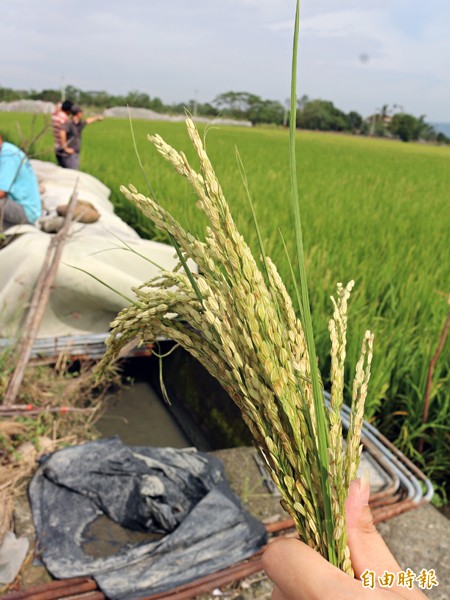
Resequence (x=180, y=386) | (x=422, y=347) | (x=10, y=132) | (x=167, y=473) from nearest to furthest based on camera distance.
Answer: (x=167, y=473)
(x=422, y=347)
(x=180, y=386)
(x=10, y=132)

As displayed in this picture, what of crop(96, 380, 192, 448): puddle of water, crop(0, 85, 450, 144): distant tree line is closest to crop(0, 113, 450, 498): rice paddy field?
crop(96, 380, 192, 448): puddle of water

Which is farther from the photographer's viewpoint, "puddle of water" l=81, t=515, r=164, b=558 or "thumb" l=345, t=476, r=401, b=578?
"puddle of water" l=81, t=515, r=164, b=558

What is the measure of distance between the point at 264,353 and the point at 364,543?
33 centimetres

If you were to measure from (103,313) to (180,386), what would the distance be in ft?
2.22

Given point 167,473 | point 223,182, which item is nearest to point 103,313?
point 167,473

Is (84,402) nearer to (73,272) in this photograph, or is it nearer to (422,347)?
(73,272)

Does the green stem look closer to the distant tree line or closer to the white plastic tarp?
the white plastic tarp

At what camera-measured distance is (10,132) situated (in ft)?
37.0

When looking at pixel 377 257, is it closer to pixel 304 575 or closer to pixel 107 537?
pixel 107 537

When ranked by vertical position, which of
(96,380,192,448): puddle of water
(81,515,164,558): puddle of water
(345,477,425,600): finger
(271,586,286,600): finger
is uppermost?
(345,477,425,600): finger

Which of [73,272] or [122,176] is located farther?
[122,176]

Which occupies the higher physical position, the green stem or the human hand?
the green stem

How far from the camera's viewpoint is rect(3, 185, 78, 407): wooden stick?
268 cm

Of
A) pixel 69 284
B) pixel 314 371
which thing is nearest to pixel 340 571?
pixel 314 371
